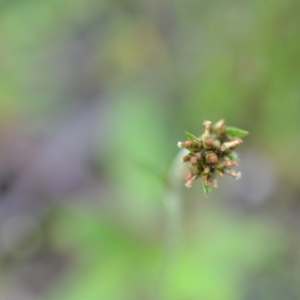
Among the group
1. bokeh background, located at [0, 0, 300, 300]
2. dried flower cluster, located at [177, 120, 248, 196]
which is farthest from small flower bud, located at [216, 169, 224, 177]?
bokeh background, located at [0, 0, 300, 300]

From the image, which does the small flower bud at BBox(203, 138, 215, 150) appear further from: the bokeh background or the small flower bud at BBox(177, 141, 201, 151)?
the bokeh background

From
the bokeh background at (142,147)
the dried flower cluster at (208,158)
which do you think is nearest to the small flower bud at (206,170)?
the dried flower cluster at (208,158)

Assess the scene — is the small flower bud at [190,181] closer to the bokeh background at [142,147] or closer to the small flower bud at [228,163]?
the small flower bud at [228,163]

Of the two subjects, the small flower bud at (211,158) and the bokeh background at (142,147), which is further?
the bokeh background at (142,147)

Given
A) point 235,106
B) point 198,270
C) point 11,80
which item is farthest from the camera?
point 11,80

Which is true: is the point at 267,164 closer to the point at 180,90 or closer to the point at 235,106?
the point at 235,106

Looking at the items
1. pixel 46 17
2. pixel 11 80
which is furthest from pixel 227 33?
pixel 11 80

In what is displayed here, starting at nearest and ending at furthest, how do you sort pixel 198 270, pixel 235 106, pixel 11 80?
pixel 198 270
pixel 235 106
pixel 11 80

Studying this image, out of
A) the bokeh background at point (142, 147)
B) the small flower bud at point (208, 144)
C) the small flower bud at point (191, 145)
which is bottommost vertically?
the small flower bud at point (191, 145)
